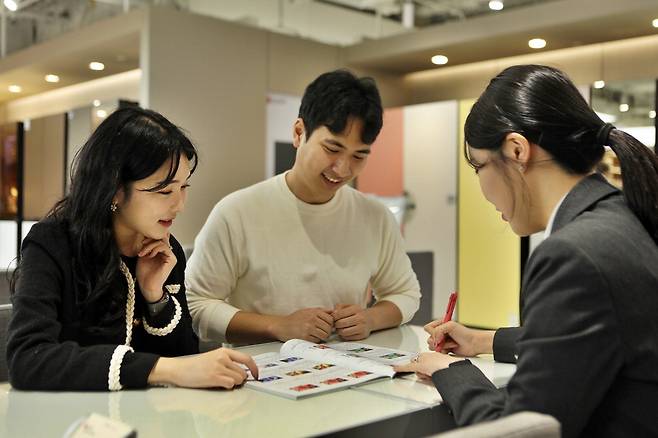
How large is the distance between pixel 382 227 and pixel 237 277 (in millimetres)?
510

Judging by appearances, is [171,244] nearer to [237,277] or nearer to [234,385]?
[237,277]

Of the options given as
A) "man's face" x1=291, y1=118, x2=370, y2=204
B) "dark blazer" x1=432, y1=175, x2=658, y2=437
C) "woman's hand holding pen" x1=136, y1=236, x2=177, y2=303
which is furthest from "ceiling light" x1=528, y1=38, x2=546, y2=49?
"dark blazer" x1=432, y1=175, x2=658, y2=437

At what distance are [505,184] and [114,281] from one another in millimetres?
855

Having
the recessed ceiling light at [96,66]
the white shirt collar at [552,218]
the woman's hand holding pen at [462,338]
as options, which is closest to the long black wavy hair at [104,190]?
the woman's hand holding pen at [462,338]

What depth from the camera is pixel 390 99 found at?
7.07 metres

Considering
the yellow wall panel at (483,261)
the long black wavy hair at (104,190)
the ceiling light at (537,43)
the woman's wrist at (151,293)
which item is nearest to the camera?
the long black wavy hair at (104,190)

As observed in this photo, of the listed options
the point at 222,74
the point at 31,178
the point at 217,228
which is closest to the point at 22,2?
the point at 31,178

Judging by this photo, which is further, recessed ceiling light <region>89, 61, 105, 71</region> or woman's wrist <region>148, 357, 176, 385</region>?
recessed ceiling light <region>89, 61, 105, 71</region>

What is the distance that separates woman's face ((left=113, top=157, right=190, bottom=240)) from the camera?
161cm

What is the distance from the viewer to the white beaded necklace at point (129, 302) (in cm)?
160

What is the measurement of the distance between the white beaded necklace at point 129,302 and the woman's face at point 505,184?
800 millimetres

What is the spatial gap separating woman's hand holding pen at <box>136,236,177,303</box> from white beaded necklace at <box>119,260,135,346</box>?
0.10 feet

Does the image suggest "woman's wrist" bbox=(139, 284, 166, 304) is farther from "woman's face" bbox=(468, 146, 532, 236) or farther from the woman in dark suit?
"woman's face" bbox=(468, 146, 532, 236)

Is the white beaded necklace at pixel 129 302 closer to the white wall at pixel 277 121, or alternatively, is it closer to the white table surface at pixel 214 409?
the white table surface at pixel 214 409
